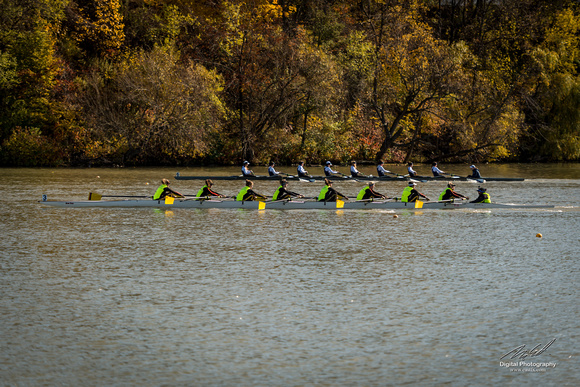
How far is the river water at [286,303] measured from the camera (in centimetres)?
801

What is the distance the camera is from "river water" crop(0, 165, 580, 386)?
26.3ft

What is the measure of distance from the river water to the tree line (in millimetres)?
34807

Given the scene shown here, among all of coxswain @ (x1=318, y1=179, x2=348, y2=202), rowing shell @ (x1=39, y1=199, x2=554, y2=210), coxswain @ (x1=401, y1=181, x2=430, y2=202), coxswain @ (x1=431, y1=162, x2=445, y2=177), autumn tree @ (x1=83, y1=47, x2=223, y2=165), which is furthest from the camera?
autumn tree @ (x1=83, y1=47, x2=223, y2=165)

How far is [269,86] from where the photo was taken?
185 ft

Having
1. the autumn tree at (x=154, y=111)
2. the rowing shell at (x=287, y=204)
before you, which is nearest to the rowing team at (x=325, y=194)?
the rowing shell at (x=287, y=204)

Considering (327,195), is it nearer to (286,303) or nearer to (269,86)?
(286,303)

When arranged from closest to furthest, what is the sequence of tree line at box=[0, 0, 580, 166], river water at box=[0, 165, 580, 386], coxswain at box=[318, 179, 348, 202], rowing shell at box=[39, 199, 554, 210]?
river water at box=[0, 165, 580, 386]
rowing shell at box=[39, 199, 554, 210]
coxswain at box=[318, 179, 348, 202]
tree line at box=[0, 0, 580, 166]

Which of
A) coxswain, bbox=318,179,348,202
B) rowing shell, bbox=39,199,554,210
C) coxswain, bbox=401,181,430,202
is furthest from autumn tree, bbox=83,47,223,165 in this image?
coxswain, bbox=401,181,430,202

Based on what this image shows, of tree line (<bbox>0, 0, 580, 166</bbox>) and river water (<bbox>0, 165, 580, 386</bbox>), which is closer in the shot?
river water (<bbox>0, 165, 580, 386</bbox>)

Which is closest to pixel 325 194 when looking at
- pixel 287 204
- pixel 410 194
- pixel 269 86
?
pixel 287 204

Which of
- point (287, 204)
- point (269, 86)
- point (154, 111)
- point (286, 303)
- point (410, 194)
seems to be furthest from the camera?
point (269, 86)

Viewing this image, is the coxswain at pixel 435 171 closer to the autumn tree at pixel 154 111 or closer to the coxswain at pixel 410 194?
the coxswain at pixel 410 194

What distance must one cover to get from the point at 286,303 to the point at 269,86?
46.7 meters

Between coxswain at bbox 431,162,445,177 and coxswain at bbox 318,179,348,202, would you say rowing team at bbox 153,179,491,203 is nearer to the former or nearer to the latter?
coxswain at bbox 318,179,348,202
